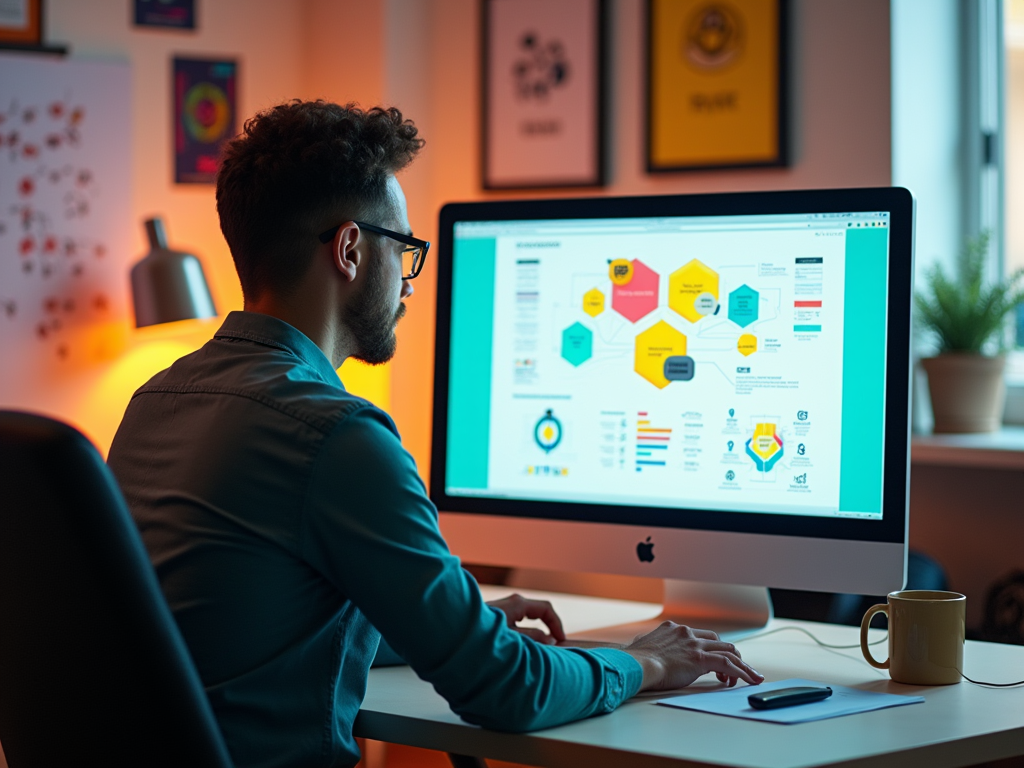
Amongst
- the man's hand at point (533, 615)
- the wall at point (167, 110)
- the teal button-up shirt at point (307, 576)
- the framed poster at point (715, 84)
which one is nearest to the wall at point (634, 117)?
the framed poster at point (715, 84)

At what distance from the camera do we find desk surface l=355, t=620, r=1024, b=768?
932 mm

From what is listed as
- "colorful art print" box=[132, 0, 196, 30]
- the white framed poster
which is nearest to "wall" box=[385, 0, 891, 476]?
"colorful art print" box=[132, 0, 196, 30]

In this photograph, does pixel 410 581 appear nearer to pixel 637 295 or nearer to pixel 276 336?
pixel 276 336

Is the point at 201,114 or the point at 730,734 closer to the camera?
the point at 730,734

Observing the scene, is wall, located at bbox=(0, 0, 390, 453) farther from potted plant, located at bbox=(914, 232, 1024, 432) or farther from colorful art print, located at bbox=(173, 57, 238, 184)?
potted plant, located at bbox=(914, 232, 1024, 432)

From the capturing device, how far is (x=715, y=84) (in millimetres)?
2615

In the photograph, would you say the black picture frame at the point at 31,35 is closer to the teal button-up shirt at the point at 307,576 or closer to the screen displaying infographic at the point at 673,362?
the screen displaying infographic at the point at 673,362

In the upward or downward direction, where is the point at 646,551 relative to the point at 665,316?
downward

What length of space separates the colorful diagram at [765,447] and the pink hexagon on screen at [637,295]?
19 cm

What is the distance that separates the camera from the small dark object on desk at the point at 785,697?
41.3 inches

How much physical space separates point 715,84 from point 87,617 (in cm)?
215

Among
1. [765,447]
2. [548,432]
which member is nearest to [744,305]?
[765,447]

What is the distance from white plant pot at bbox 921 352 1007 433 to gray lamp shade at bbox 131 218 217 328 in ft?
5.46

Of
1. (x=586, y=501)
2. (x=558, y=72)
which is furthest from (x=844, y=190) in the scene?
(x=558, y=72)
